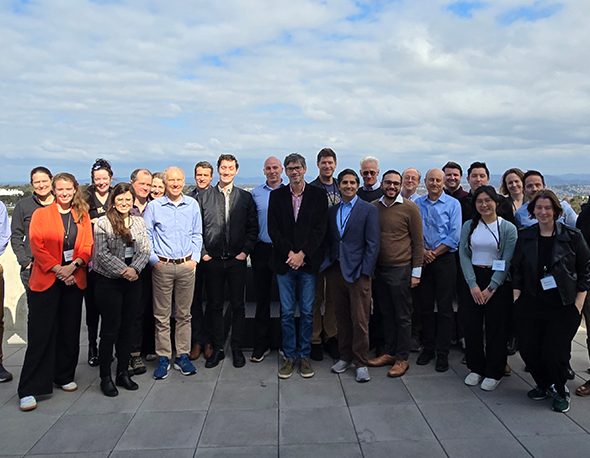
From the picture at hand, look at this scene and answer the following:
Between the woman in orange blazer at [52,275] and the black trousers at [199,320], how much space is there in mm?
1208

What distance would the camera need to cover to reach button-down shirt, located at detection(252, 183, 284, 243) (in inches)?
186

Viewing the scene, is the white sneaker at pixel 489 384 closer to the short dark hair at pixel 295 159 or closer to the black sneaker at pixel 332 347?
the black sneaker at pixel 332 347

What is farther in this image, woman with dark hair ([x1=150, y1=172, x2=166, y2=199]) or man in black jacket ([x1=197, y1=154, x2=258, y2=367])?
woman with dark hair ([x1=150, y1=172, x2=166, y2=199])

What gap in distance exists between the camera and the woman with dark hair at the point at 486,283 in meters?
3.99

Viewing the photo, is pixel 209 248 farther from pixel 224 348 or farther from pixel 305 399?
pixel 305 399

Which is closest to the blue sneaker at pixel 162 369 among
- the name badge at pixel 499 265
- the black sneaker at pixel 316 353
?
the black sneaker at pixel 316 353

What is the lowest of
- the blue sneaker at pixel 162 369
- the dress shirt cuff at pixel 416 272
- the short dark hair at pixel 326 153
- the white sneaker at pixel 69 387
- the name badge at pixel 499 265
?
the white sneaker at pixel 69 387

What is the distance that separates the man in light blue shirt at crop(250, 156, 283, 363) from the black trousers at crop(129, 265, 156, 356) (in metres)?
1.09

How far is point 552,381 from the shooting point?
3740mm

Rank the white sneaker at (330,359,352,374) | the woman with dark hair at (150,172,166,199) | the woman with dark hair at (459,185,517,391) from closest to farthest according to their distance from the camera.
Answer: the woman with dark hair at (459,185,517,391), the white sneaker at (330,359,352,374), the woman with dark hair at (150,172,166,199)

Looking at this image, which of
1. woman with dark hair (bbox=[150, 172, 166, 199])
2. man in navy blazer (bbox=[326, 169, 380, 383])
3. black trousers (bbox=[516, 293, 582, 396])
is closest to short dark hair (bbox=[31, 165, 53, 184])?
woman with dark hair (bbox=[150, 172, 166, 199])

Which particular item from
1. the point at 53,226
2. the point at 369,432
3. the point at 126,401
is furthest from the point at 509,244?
the point at 53,226

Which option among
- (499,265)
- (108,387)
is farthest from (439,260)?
(108,387)

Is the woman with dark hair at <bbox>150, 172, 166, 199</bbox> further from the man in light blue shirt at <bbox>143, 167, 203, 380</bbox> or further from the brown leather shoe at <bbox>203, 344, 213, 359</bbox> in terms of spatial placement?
the brown leather shoe at <bbox>203, 344, 213, 359</bbox>
